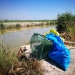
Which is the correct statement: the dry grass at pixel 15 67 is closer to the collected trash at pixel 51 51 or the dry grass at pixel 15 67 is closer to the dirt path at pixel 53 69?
the dirt path at pixel 53 69

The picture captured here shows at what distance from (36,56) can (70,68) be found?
133cm

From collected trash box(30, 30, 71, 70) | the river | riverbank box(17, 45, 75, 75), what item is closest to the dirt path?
riverbank box(17, 45, 75, 75)

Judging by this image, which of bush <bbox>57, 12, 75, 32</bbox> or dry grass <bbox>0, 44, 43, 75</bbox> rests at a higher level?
bush <bbox>57, 12, 75, 32</bbox>

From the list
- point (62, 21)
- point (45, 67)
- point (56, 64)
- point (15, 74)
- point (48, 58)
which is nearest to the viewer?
point (15, 74)

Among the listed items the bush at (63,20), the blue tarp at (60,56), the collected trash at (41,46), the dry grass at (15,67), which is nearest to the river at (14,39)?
the dry grass at (15,67)

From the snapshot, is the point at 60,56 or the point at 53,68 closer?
the point at 53,68

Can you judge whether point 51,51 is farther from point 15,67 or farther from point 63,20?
point 63,20

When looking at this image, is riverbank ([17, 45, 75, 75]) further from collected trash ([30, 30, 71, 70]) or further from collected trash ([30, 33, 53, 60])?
collected trash ([30, 33, 53, 60])

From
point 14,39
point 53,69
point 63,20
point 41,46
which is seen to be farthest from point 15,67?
point 63,20

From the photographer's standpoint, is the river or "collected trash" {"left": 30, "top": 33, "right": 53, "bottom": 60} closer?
"collected trash" {"left": 30, "top": 33, "right": 53, "bottom": 60}

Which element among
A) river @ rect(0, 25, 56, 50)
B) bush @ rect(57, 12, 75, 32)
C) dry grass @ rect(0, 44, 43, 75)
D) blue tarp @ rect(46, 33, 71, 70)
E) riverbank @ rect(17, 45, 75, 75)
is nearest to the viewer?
dry grass @ rect(0, 44, 43, 75)

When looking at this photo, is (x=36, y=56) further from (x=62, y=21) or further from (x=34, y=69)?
(x=62, y=21)

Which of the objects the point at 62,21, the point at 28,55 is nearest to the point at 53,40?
the point at 28,55

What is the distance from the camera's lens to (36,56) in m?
5.77
